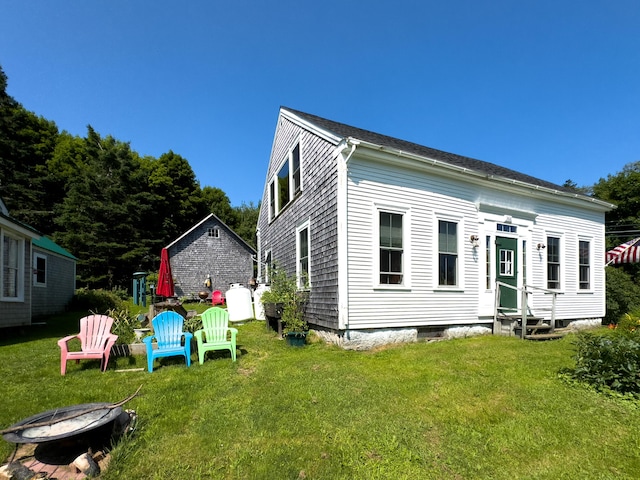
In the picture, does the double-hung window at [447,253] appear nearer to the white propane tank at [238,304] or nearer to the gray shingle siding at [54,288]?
the white propane tank at [238,304]

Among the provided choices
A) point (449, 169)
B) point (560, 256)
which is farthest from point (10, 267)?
point (560, 256)

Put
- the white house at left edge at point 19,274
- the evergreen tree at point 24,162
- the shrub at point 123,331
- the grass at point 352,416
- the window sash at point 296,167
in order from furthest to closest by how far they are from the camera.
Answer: the evergreen tree at point 24,162, the window sash at point 296,167, the white house at left edge at point 19,274, the shrub at point 123,331, the grass at point 352,416

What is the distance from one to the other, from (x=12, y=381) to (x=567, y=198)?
1312cm

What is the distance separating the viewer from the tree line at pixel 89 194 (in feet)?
84.6

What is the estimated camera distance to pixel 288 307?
8.00m

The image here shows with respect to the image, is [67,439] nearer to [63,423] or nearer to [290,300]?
[63,423]

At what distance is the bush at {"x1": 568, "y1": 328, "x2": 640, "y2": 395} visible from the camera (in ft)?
13.9

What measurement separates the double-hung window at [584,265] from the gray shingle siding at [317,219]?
857 centimetres

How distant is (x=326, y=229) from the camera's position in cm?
763

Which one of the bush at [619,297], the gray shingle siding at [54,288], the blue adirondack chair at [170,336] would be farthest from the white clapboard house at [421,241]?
the gray shingle siding at [54,288]

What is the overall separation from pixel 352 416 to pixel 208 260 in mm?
22076

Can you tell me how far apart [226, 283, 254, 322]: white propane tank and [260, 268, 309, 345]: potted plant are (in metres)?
3.14

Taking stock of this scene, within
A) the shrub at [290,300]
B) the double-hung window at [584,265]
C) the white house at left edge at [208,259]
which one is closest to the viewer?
the shrub at [290,300]

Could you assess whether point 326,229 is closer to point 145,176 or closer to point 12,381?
point 12,381
